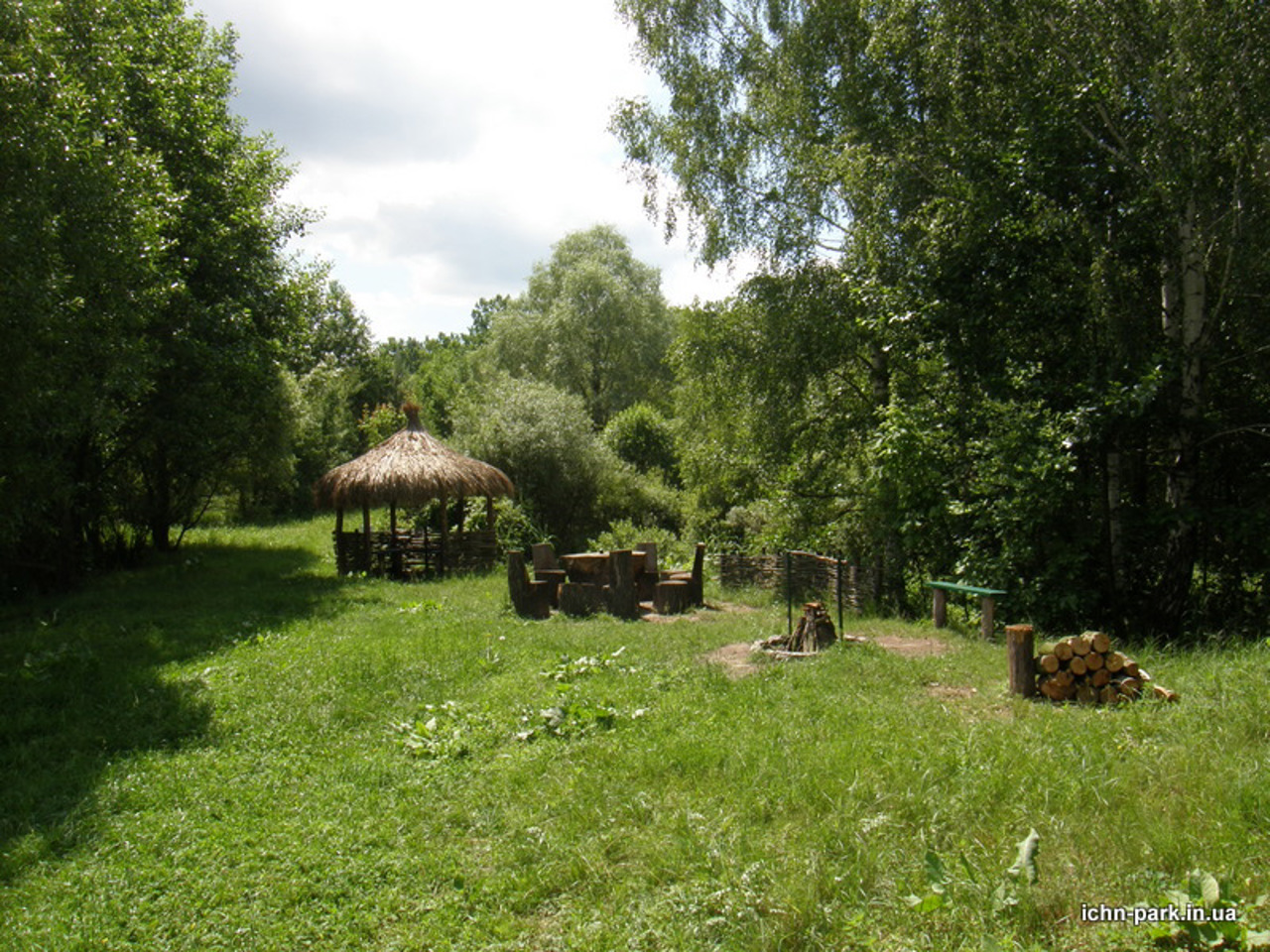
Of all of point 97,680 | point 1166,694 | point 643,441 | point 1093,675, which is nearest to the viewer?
point 1166,694

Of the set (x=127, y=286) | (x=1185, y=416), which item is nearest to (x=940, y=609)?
(x=1185, y=416)

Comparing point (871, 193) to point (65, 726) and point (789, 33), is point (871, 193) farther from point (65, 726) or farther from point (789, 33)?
point (65, 726)

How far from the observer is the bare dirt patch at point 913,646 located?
8.81m

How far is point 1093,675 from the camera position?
6574 mm

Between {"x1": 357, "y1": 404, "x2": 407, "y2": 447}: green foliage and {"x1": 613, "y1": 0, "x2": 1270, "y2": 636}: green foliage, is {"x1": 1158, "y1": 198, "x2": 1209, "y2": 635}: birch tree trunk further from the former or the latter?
{"x1": 357, "y1": 404, "x2": 407, "y2": 447}: green foliage

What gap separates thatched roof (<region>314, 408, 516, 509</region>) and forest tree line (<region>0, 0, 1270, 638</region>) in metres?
2.28

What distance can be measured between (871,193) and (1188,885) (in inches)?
424

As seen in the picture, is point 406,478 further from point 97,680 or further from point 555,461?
point 97,680

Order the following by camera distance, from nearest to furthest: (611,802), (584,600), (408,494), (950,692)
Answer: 1. (611,802)
2. (950,692)
3. (584,600)
4. (408,494)

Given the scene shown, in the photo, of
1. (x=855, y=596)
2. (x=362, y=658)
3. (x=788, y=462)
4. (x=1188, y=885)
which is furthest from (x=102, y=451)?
(x=1188, y=885)

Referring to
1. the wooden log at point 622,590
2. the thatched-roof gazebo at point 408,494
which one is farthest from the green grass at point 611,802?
the thatched-roof gazebo at point 408,494

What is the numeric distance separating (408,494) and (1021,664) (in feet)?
43.2

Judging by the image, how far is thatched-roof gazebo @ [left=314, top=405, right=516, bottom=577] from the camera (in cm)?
1764

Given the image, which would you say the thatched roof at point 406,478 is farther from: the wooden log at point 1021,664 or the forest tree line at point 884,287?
the wooden log at point 1021,664
